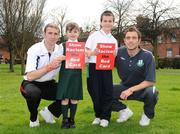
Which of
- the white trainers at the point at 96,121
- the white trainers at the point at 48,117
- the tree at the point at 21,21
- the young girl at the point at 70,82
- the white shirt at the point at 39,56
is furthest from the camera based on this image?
the tree at the point at 21,21

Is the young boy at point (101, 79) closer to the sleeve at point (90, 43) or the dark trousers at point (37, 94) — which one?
the sleeve at point (90, 43)

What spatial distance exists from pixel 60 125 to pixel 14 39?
33412 millimetres

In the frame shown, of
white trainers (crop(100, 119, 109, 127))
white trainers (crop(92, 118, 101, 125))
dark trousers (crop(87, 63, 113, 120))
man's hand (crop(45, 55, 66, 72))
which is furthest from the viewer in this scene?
white trainers (crop(92, 118, 101, 125))

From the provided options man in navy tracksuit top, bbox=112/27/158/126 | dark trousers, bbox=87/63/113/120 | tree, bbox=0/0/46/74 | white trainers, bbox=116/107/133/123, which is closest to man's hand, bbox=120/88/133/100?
man in navy tracksuit top, bbox=112/27/158/126

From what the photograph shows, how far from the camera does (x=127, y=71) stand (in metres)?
7.16

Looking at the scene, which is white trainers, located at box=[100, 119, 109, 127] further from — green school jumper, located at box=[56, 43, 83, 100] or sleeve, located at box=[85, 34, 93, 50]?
sleeve, located at box=[85, 34, 93, 50]

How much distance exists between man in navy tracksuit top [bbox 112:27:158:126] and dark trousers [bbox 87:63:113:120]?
25 centimetres

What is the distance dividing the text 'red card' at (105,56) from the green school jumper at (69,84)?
15.7 inches

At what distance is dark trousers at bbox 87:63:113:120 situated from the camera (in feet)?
22.8

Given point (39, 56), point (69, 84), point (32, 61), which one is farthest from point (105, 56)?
point (32, 61)

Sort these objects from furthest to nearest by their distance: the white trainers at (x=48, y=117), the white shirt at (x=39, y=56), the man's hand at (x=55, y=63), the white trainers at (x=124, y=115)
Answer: the white trainers at (x=124, y=115), the white trainers at (x=48, y=117), the white shirt at (x=39, y=56), the man's hand at (x=55, y=63)

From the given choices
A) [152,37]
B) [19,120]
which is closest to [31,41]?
[152,37]

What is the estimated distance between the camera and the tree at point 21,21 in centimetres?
3847

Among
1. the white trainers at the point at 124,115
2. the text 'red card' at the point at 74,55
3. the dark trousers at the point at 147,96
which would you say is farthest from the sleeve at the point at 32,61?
the white trainers at the point at 124,115
